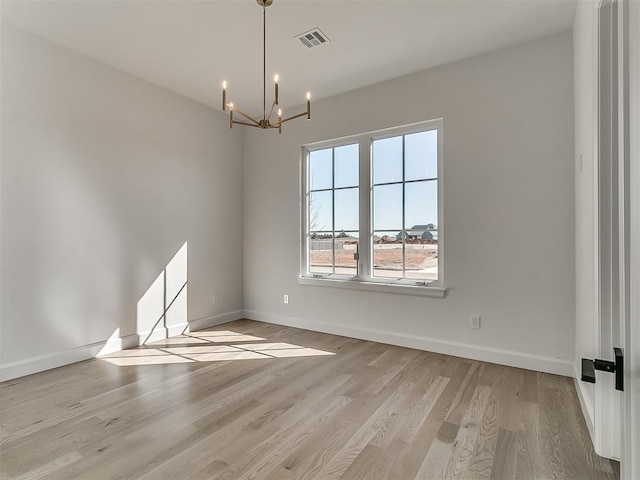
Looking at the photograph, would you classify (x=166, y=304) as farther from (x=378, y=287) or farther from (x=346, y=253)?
(x=378, y=287)

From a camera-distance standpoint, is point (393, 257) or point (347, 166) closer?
point (393, 257)

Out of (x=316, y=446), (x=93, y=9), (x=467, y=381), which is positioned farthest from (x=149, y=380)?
(x=93, y=9)

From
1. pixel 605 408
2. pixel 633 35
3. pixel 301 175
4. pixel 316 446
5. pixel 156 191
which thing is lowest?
pixel 316 446

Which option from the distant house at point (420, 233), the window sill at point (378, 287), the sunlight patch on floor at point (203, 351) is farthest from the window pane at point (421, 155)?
the sunlight patch on floor at point (203, 351)

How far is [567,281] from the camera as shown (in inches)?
110

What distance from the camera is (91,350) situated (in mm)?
3279

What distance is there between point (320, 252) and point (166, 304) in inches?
77.9

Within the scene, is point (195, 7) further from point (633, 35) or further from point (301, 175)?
point (633, 35)

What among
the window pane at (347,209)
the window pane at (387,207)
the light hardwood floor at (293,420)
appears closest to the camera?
the light hardwood floor at (293,420)

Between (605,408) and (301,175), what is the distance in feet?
12.0

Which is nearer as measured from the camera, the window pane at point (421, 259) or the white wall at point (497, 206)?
the white wall at point (497, 206)

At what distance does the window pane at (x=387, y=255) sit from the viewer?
3.71 meters

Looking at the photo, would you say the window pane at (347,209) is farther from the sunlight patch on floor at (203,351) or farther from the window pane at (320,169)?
the sunlight patch on floor at (203,351)

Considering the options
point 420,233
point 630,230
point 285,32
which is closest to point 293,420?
point 630,230
